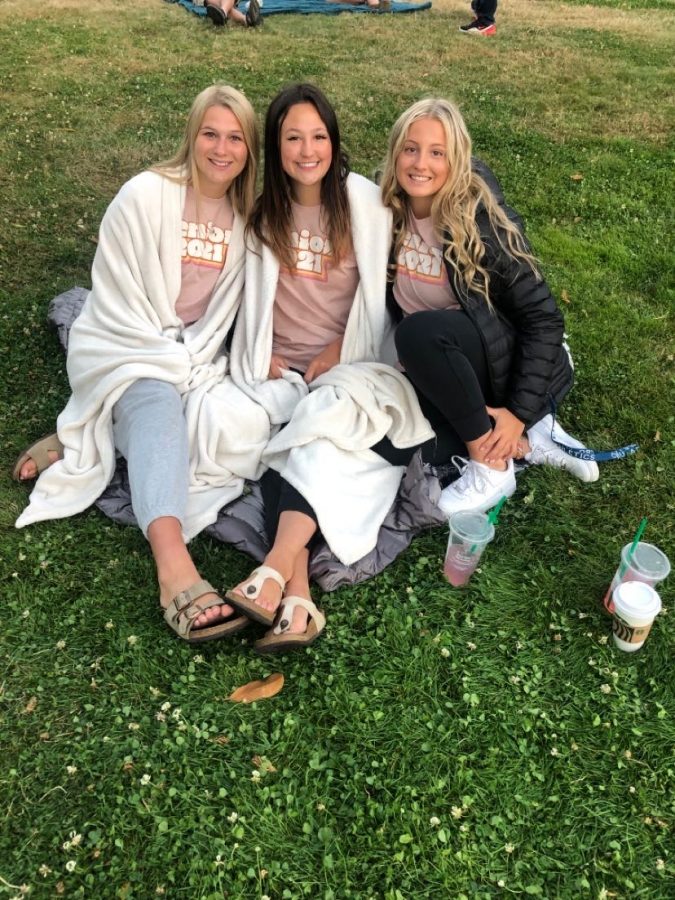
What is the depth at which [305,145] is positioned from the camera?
146 inches

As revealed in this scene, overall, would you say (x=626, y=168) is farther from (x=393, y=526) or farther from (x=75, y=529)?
(x=75, y=529)

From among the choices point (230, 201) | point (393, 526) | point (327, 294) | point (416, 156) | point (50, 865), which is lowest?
point (50, 865)

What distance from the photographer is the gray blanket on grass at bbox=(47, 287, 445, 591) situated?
11.6 feet

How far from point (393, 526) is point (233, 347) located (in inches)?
56.3

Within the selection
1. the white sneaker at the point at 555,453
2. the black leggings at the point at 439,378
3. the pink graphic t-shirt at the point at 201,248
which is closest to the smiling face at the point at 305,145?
the pink graphic t-shirt at the point at 201,248

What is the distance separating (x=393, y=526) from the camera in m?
3.75

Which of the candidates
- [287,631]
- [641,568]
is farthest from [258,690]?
[641,568]

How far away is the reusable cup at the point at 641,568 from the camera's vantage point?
325 centimetres

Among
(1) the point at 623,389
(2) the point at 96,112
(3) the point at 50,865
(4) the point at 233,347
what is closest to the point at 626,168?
(1) the point at 623,389

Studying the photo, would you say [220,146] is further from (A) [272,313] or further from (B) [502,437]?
(B) [502,437]

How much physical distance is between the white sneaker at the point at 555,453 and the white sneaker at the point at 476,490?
345 millimetres

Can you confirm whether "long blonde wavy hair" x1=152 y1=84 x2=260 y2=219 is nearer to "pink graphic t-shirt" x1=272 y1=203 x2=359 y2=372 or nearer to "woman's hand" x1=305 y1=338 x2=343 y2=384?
"pink graphic t-shirt" x1=272 y1=203 x2=359 y2=372

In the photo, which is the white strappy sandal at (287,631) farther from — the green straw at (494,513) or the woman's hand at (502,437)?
the woman's hand at (502,437)

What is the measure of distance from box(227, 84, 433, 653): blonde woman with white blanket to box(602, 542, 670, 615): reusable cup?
113 cm
